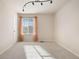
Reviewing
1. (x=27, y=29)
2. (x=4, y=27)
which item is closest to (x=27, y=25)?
(x=27, y=29)

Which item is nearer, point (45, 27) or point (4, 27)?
point (4, 27)

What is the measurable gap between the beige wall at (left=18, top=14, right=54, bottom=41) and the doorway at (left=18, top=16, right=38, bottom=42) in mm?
334

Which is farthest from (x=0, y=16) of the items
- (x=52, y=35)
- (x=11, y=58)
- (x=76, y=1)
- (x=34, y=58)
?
(x=52, y=35)

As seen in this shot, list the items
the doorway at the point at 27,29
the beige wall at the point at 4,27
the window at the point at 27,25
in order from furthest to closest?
the window at the point at 27,25 < the doorway at the point at 27,29 < the beige wall at the point at 4,27

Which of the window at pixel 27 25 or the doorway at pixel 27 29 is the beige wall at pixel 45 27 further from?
the window at pixel 27 25

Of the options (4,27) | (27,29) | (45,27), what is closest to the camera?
(4,27)

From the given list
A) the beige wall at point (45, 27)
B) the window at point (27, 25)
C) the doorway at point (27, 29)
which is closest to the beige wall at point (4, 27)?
the doorway at point (27, 29)

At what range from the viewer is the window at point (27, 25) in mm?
11273

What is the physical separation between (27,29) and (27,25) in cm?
35

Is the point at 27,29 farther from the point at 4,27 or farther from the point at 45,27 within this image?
the point at 4,27

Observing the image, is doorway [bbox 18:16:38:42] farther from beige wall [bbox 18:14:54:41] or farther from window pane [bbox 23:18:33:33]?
beige wall [bbox 18:14:54:41]

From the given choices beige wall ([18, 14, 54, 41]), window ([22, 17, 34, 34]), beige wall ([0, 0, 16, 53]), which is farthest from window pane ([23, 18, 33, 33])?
beige wall ([0, 0, 16, 53])

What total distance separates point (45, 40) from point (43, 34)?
52cm

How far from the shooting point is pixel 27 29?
11.3 metres
